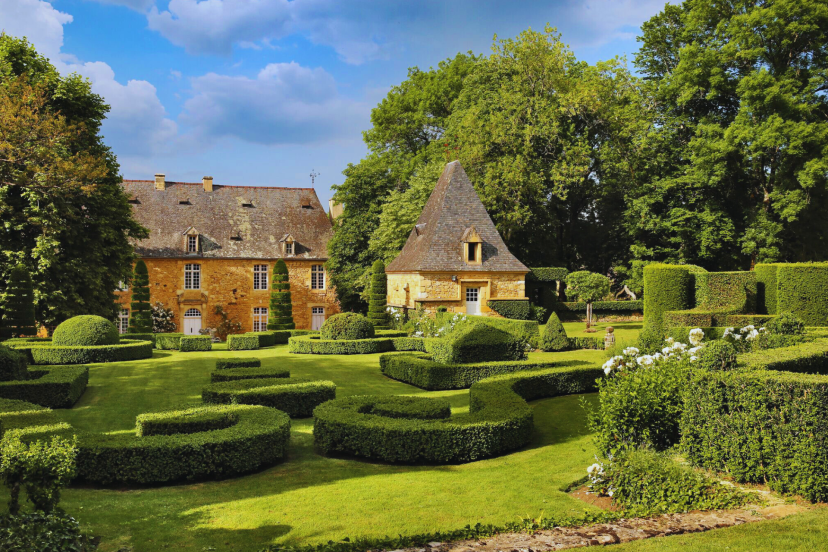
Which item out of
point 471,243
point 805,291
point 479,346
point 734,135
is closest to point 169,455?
point 479,346

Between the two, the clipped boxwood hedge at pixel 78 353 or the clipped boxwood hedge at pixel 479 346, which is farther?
the clipped boxwood hedge at pixel 78 353

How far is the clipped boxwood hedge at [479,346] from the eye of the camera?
54.5 ft

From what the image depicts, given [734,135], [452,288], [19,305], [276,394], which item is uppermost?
[734,135]

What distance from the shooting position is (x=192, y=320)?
41.4 m

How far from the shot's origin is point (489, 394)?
1178 centimetres

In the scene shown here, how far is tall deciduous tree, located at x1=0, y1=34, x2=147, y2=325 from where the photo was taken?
23.2 metres

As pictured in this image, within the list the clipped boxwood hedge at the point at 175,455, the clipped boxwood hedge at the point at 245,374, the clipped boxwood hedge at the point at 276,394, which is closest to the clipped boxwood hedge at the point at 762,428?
the clipped boxwood hedge at the point at 175,455

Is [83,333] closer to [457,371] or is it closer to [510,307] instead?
[457,371]

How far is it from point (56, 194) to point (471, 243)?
62.3ft

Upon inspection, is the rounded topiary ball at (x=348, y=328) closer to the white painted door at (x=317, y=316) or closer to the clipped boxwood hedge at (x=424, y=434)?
the clipped boxwood hedge at (x=424, y=434)

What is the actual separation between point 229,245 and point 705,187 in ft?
103

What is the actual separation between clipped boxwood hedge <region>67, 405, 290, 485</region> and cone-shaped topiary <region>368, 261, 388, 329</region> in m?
22.1

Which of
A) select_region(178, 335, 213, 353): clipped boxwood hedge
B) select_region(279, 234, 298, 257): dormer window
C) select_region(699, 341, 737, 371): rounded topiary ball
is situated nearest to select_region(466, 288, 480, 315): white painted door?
select_region(178, 335, 213, 353): clipped boxwood hedge

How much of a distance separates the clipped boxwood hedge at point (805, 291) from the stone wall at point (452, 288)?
12279mm
